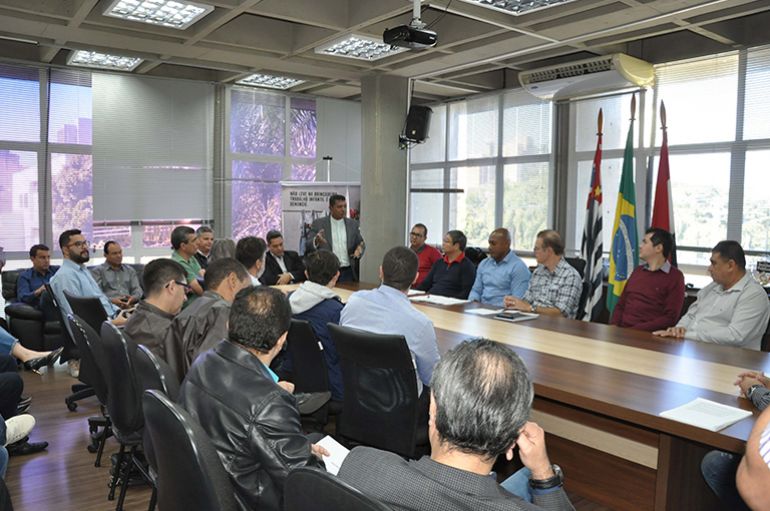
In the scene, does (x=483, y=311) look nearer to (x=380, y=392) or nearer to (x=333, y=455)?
(x=380, y=392)

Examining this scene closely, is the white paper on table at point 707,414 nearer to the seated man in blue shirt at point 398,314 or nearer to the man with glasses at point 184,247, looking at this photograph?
the seated man in blue shirt at point 398,314

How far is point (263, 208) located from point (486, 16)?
5.20 m

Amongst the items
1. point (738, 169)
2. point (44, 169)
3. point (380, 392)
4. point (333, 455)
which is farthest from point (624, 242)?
point (44, 169)

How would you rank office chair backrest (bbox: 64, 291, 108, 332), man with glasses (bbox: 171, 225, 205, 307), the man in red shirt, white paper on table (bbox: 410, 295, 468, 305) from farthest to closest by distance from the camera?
1. the man in red shirt
2. man with glasses (bbox: 171, 225, 205, 307)
3. white paper on table (bbox: 410, 295, 468, 305)
4. office chair backrest (bbox: 64, 291, 108, 332)

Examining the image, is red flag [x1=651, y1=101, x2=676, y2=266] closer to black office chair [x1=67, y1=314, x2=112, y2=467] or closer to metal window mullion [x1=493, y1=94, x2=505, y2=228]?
metal window mullion [x1=493, y1=94, x2=505, y2=228]

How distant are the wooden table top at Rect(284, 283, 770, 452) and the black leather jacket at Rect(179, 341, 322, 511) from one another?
1.18 metres

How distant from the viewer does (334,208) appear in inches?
283

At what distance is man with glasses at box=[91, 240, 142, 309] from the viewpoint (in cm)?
608

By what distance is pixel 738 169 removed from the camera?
256 inches

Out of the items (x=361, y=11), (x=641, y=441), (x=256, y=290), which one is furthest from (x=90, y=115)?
(x=641, y=441)

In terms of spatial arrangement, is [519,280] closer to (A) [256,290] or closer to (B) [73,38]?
(A) [256,290]

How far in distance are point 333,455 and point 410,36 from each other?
3404mm

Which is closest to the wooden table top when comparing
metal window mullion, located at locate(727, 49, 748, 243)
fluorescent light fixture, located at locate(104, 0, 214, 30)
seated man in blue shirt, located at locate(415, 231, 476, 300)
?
seated man in blue shirt, located at locate(415, 231, 476, 300)

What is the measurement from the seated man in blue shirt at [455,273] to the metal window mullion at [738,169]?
2.93m
